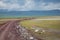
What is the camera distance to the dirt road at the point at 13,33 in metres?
1.50

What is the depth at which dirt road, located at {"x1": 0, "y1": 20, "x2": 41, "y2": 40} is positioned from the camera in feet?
4.91

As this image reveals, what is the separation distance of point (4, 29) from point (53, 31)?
64 cm

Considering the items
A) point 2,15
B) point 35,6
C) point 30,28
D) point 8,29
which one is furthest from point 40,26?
point 2,15

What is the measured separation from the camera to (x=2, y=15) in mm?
1551

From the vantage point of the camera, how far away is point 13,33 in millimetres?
1513

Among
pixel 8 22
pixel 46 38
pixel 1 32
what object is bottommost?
pixel 46 38

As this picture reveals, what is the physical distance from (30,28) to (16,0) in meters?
0.42

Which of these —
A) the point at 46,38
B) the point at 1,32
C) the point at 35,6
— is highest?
the point at 35,6

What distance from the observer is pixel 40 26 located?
154 cm

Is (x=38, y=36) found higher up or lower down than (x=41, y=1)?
lower down

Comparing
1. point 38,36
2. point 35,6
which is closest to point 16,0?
point 35,6

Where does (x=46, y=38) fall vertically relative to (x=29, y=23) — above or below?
below

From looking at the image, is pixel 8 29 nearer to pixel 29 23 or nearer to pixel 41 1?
pixel 29 23

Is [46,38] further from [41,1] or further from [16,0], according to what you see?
[16,0]
